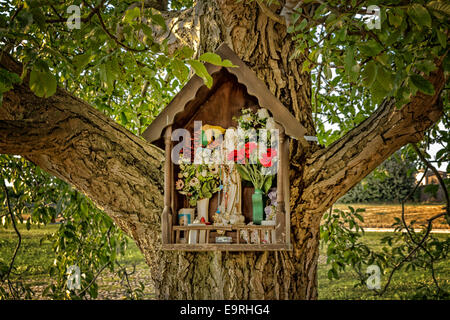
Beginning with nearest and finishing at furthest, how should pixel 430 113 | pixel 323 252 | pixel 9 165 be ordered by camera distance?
pixel 430 113 → pixel 9 165 → pixel 323 252

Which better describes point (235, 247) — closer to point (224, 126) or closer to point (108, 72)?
point (224, 126)

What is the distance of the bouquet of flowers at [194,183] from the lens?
2.35 metres

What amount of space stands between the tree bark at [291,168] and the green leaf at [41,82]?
853mm

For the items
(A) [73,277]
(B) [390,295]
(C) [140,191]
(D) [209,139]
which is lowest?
(B) [390,295]

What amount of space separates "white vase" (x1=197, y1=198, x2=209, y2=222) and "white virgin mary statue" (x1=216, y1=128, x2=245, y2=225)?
0.08 m

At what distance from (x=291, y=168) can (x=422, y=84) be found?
108cm

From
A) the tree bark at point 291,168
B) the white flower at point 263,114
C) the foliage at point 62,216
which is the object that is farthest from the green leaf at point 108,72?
the foliage at point 62,216

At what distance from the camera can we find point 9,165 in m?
3.74

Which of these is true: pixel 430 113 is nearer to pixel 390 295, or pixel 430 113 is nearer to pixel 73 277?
pixel 73 277

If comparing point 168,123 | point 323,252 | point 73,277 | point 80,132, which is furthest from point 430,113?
point 323,252

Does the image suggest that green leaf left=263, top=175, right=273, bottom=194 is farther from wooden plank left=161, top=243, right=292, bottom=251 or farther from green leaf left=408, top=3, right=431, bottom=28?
green leaf left=408, top=3, right=431, bottom=28

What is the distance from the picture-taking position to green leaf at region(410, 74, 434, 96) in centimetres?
133

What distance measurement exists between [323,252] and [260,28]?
7.05 metres

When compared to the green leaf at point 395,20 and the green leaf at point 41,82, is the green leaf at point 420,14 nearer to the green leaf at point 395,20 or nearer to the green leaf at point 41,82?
the green leaf at point 395,20
